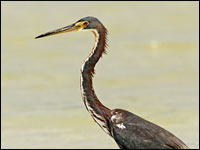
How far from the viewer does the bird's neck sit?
839 cm

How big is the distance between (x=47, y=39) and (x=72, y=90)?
4.21 m

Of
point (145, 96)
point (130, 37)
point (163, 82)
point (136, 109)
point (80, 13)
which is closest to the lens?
point (136, 109)

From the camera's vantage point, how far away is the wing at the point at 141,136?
8.03 metres

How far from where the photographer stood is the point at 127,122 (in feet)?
26.8

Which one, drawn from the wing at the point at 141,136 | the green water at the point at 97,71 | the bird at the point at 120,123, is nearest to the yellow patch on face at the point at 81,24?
the bird at the point at 120,123

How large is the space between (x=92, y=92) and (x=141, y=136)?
2.65 ft

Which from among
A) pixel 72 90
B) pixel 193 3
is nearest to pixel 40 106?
pixel 72 90

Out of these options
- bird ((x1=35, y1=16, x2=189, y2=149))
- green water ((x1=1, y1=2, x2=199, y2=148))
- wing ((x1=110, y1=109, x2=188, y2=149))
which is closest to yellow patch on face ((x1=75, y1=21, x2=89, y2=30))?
bird ((x1=35, y1=16, x2=189, y2=149))

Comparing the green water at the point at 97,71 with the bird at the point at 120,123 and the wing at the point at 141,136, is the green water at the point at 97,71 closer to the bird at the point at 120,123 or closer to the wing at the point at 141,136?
the bird at the point at 120,123

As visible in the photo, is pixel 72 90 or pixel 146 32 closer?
pixel 72 90

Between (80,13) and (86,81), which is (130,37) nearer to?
(80,13)

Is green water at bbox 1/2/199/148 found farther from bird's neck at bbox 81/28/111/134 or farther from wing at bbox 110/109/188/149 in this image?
wing at bbox 110/109/188/149

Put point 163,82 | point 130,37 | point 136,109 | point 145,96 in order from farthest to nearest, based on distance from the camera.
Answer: point 130,37
point 163,82
point 145,96
point 136,109

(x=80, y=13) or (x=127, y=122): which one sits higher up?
(x=127, y=122)
